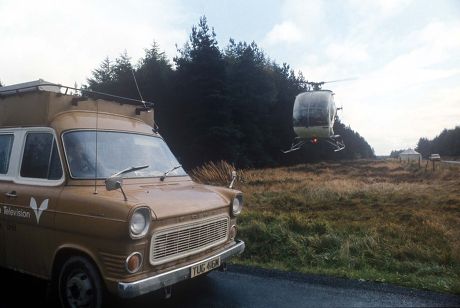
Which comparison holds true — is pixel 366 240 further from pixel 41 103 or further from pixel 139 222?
pixel 41 103

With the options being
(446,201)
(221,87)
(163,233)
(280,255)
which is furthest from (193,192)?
(221,87)

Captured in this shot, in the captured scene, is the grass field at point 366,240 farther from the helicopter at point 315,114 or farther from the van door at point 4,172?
the helicopter at point 315,114

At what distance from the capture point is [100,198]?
4531 millimetres

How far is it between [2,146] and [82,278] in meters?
2.48

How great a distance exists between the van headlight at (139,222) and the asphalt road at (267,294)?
0.85m

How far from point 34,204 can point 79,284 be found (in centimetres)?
118

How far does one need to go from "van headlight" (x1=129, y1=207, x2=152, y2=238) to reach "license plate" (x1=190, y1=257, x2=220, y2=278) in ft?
2.66

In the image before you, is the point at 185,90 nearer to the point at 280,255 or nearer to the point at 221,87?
the point at 221,87

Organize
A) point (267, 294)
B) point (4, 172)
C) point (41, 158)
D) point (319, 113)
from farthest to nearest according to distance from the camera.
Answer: point (319, 113) → point (4, 172) → point (267, 294) → point (41, 158)

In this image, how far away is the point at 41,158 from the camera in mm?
5352

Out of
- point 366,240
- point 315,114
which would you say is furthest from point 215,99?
point 366,240

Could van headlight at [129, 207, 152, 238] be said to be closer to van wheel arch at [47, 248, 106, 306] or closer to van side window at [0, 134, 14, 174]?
van wheel arch at [47, 248, 106, 306]

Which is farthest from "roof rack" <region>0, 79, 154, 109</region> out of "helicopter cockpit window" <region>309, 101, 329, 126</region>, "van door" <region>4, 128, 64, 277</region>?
"helicopter cockpit window" <region>309, 101, 329, 126</region>

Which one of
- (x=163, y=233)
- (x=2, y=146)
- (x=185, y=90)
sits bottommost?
(x=163, y=233)
